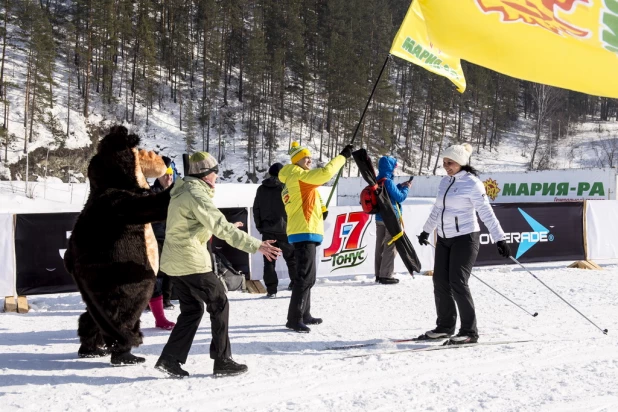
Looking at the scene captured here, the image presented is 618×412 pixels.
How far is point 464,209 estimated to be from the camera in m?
5.04

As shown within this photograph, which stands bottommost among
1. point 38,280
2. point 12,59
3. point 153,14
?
point 38,280

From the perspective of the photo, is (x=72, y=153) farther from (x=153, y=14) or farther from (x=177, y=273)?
(x=177, y=273)

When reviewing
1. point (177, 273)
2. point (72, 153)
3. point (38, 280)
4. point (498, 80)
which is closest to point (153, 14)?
point (72, 153)

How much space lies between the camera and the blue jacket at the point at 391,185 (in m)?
7.53

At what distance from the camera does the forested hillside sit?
41781 millimetres

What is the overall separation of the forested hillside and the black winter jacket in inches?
1369

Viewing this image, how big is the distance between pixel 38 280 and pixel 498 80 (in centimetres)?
6651

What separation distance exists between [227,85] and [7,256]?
164 feet

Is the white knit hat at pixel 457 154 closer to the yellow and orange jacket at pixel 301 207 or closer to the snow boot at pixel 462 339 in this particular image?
the yellow and orange jacket at pixel 301 207

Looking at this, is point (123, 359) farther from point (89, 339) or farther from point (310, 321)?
point (310, 321)

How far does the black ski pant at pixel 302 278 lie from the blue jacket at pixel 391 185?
7.30ft

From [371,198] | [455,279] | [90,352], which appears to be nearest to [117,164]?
[90,352]

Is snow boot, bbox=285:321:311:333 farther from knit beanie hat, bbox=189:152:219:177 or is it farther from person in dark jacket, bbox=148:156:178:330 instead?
knit beanie hat, bbox=189:152:219:177

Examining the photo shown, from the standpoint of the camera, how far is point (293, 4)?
191ft
